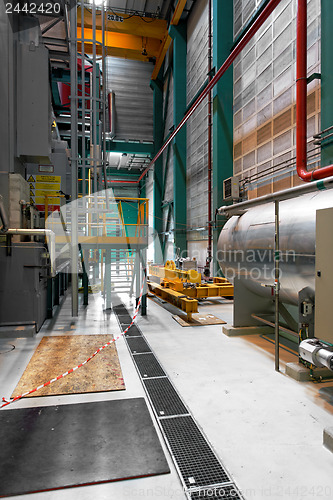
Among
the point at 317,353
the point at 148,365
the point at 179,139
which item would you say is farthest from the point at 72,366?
the point at 179,139

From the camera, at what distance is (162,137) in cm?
1811

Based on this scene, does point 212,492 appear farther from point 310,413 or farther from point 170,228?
point 170,228

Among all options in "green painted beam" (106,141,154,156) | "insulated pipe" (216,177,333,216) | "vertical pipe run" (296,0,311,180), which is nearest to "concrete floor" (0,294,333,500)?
"insulated pipe" (216,177,333,216)

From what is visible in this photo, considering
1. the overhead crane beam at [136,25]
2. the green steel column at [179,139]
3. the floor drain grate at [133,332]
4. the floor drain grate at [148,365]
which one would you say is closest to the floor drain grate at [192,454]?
the floor drain grate at [148,365]

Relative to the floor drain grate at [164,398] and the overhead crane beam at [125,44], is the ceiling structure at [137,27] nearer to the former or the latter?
the overhead crane beam at [125,44]

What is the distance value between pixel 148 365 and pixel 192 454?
69.5 inches

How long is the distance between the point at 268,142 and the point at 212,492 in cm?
761

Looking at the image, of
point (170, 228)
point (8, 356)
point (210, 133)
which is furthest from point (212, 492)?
point (170, 228)

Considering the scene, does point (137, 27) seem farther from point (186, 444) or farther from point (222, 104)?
point (186, 444)

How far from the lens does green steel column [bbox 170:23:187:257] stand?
14258mm

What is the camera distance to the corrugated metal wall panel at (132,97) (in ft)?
56.1

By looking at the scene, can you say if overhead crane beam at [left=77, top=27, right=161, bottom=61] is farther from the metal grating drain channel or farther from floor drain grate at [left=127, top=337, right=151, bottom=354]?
the metal grating drain channel

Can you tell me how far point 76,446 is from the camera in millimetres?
2340

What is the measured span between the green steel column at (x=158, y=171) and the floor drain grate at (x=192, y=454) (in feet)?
52.4
